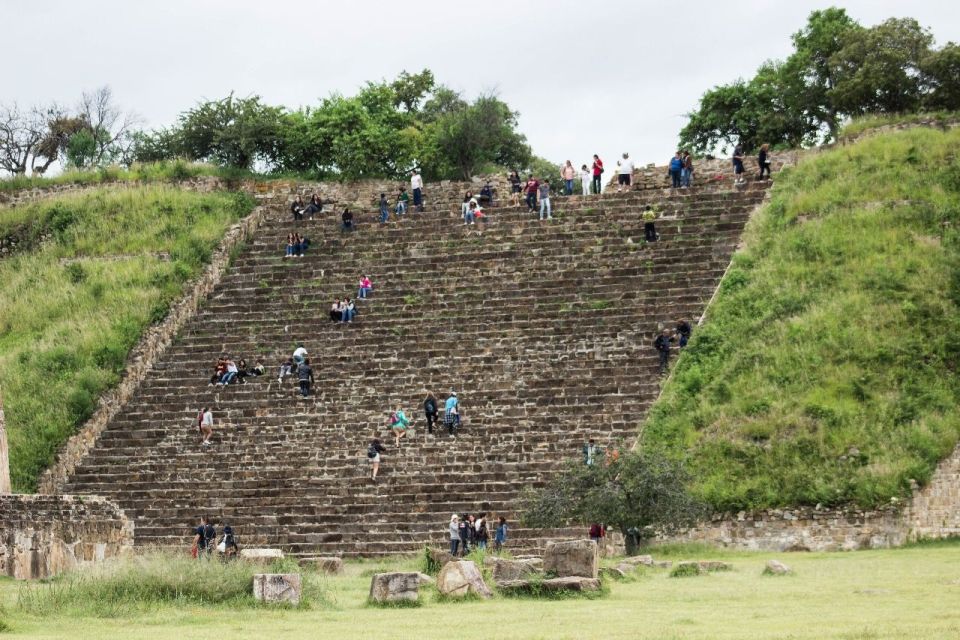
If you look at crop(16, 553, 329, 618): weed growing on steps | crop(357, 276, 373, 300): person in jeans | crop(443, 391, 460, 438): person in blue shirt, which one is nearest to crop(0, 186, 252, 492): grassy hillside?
crop(357, 276, 373, 300): person in jeans

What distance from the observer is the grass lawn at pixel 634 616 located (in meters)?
13.3

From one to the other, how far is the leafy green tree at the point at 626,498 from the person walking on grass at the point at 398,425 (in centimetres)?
539

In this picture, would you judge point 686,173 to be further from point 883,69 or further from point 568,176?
point 883,69

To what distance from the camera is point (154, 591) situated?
1686 centimetres

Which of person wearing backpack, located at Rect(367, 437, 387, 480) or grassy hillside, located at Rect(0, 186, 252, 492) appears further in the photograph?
grassy hillside, located at Rect(0, 186, 252, 492)

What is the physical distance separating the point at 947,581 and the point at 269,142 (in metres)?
36.1

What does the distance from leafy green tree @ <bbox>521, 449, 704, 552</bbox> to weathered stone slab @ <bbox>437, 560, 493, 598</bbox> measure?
263 inches

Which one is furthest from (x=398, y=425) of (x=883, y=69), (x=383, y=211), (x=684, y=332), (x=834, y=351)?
(x=883, y=69)

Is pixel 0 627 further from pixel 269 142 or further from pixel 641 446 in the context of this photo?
pixel 269 142

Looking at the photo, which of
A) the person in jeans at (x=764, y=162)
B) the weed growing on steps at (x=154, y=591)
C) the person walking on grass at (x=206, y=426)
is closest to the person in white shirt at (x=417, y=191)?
the person in jeans at (x=764, y=162)

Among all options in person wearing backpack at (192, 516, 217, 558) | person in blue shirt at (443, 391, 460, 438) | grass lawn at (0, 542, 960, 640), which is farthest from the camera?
person in blue shirt at (443, 391, 460, 438)

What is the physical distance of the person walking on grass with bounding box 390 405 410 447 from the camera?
2939 centimetres

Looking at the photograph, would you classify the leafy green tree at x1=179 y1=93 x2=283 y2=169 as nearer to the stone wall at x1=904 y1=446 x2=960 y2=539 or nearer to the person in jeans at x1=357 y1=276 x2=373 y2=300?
the person in jeans at x1=357 y1=276 x2=373 y2=300

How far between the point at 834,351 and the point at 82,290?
1837 centimetres
